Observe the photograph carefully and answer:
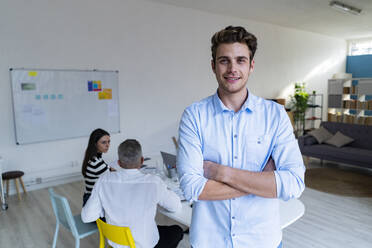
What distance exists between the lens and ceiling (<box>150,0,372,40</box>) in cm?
604

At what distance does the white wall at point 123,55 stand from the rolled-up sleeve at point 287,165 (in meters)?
4.46

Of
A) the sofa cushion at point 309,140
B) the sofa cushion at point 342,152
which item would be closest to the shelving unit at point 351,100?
the sofa cushion at point 309,140

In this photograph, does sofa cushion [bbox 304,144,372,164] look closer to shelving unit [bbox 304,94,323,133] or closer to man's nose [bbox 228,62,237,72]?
shelving unit [bbox 304,94,323,133]

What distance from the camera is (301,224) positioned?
3377 mm

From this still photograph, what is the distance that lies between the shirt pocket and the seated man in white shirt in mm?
879

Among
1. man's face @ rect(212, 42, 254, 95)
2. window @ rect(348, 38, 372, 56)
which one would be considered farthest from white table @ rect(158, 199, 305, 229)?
window @ rect(348, 38, 372, 56)

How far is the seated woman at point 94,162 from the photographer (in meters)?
2.80

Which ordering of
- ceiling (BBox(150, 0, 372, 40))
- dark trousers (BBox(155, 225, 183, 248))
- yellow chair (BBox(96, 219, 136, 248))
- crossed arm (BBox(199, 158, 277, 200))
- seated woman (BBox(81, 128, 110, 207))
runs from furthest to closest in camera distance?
1. ceiling (BBox(150, 0, 372, 40))
2. seated woman (BBox(81, 128, 110, 207))
3. dark trousers (BBox(155, 225, 183, 248))
4. yellow chair (BBox(96, 219, 136, 248))
5. crossed arm (BBox(199, 158, 277, 200))

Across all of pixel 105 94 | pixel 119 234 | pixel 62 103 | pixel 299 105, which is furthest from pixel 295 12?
pixel 119 234

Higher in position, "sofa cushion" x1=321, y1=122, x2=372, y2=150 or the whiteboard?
the whiteboard

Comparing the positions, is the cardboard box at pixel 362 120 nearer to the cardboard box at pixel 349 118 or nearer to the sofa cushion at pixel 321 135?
the cardboard box at pixel 349 118

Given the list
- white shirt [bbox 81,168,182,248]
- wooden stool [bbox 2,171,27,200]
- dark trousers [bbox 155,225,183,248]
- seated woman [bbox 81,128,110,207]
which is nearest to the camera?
white shirt [bbox 81,168,182,248]

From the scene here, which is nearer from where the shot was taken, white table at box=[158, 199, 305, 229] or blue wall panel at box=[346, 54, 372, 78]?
white table at box=[158, 199, 305, 229]

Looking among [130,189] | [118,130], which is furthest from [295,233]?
[118,130]
